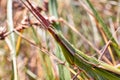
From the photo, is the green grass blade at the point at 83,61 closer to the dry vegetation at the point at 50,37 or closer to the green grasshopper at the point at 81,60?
the green grasshopper at the point at 81,60

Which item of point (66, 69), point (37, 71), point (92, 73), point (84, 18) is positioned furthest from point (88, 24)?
point (92, 73)

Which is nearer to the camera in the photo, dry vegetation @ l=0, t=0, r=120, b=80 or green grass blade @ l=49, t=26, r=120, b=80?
green grass blade @ l=49, t=26, r=120, b=80

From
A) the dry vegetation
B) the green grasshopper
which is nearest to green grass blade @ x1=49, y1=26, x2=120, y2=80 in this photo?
the green grasshopper

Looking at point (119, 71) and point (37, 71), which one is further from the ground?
point (119, 71)

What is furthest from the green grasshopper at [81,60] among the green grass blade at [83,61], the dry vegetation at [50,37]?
the dry vegetation at [50,37]

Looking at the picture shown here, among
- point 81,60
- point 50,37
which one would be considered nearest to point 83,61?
point 81,60

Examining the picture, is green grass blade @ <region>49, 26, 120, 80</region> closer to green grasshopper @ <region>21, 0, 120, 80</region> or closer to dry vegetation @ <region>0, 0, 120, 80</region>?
green grasshopper @ <region>21, 0, 120, 80</region>

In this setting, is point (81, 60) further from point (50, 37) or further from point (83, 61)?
point (50, 37)

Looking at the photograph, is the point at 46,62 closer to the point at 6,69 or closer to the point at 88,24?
the point at 6,69
